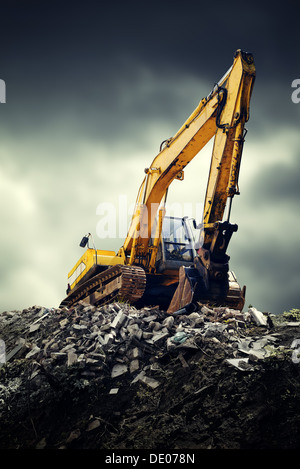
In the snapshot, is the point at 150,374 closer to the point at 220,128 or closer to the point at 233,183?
the point at 233,183

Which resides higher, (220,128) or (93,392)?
(220,128)

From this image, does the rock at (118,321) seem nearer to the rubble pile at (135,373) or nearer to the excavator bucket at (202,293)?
the rubble pile at (135,373)

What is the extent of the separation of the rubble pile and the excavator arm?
2211 mm

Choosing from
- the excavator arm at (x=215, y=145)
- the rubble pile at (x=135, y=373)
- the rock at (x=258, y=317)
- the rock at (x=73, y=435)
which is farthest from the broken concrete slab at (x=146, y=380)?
the excavator arm at (x=215, y=145)

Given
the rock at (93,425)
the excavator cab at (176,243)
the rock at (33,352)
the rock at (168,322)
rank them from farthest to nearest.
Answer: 1. the excavator cab at (176,243)
2. the rock at (33,352)
3. the rock at (168,322)
4. the rock at (93,425)

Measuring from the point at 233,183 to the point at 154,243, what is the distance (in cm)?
380

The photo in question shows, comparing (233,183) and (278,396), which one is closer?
(278,396)

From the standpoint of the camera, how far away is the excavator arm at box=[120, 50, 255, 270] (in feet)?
20.9

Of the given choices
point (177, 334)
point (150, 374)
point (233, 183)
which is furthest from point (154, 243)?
point (150, 374)

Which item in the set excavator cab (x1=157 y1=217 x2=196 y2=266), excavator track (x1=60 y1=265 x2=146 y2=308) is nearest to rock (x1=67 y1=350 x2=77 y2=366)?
excavator track (x1=60 y1=265 x2=146 y2=308)

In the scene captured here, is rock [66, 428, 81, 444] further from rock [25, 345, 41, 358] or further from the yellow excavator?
the yellow excavator

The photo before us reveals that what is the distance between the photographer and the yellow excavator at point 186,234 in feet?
21.4
